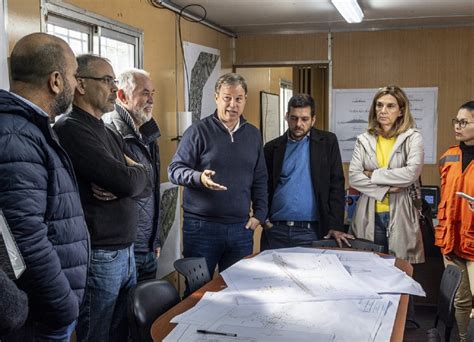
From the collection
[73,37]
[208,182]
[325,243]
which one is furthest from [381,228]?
[73,37]

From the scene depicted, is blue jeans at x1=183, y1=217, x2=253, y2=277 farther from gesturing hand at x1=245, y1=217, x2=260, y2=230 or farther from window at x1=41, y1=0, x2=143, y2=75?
window at x1=41, y1=0, x2=143, y2=75

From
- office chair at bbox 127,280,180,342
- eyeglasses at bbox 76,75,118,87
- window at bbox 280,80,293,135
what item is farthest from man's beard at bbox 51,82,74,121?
window at bbox 280,80,293,135

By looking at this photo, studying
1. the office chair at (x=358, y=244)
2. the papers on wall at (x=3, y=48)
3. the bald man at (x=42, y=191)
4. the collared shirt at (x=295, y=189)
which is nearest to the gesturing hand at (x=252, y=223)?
the collared shirt at (x=295, y=189)

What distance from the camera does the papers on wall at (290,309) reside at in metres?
1.70

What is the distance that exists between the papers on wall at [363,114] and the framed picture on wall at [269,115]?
3.50 feet

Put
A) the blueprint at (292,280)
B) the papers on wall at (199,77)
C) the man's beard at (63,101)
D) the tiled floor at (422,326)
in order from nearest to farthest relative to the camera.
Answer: the man's beard at (63,101) → the blueprint at (292,280) → the tiled floor at (422,326) → the papers on wall at (199,77)

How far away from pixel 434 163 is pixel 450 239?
198 centimetres

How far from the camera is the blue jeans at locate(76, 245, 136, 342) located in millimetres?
2352

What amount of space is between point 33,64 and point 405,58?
13.7 ft

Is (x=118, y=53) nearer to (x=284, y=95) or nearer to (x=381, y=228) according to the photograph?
(x=381, y=228)

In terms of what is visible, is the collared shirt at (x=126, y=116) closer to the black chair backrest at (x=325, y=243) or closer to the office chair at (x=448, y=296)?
the black chair backrest at (x=325, y=243)

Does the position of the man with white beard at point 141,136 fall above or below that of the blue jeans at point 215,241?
above

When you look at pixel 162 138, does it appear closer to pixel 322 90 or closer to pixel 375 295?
pixel 375 295

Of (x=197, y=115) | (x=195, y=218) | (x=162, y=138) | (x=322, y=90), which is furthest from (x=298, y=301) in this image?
(x=322, y=90)
